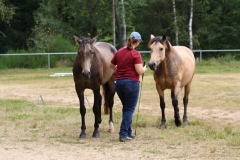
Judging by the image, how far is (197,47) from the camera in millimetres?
44281

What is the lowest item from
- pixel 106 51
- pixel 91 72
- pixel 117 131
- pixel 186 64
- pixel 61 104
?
pixel 61 104

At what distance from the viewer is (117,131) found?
35.4ft

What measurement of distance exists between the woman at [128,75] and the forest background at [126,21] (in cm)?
2868

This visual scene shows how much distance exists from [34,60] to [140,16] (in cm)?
1636

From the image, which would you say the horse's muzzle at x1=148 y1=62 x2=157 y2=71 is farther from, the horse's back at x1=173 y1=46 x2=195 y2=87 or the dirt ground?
the dirt ground

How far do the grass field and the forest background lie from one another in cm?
2213

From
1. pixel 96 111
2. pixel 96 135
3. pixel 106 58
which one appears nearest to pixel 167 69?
pixel 106 58

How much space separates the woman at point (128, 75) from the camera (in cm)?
946

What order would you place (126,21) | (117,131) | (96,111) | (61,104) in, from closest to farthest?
(96,111) → (117,131) → (61,104) → (126,21)

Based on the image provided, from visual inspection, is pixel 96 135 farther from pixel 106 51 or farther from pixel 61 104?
pixel 61 104

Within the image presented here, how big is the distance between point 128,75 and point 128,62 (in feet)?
0.74

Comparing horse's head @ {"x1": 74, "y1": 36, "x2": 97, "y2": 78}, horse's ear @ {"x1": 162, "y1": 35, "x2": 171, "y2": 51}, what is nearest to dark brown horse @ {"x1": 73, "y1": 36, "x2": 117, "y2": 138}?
horse's head @ {"x1": 74, "y1": 36, "x2": 97, "y2": 78}

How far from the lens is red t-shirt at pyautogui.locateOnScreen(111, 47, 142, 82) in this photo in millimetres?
9469

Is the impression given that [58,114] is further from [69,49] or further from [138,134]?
[69,49]
